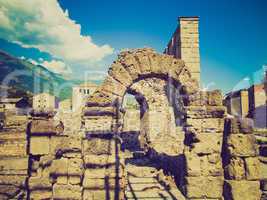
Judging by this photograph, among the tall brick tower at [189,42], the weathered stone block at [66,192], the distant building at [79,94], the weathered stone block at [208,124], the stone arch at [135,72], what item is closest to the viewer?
the weathered stone block at [66,192]

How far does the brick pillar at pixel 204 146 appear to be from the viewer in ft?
20.1

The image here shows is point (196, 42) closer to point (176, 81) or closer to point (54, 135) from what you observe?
point (176, 81)

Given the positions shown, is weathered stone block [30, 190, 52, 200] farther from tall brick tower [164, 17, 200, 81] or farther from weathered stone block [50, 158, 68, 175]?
tall brick tower [164, 17, 200, 81]

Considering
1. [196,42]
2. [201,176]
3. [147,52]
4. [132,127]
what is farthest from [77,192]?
[132,127]

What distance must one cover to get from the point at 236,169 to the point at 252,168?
362 millimetres

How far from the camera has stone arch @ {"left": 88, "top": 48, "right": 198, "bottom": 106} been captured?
20.6ft

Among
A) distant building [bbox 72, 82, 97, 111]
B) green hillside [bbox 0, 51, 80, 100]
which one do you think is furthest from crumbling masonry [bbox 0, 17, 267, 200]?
distant building [bbox 72, 82, 97, 111]

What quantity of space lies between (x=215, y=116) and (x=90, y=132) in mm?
3326

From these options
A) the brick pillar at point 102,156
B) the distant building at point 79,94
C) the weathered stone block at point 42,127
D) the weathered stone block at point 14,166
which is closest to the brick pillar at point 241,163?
the brick pillar at point 102,156

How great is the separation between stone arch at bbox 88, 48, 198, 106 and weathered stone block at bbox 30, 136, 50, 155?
1394 millimetres

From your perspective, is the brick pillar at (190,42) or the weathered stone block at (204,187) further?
the brick pillar at (190,42)

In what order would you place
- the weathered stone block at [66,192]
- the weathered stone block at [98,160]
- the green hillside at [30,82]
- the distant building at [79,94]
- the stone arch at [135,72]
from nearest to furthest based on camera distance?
the weathered stone block at [66,192], the weathered stone block at [98,160], the stone arch at [135,72], the green hillside at [30,82], the distant building at [79,94]

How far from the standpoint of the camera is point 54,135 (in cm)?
596

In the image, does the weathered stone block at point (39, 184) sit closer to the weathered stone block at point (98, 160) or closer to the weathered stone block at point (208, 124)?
the weathered stone block at point (98, 160)
